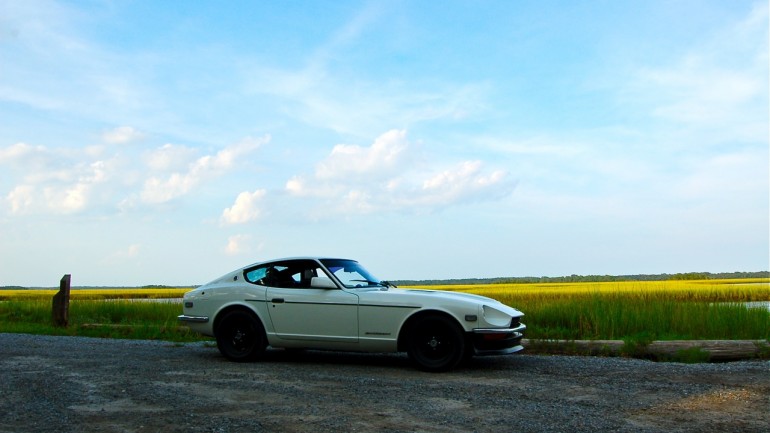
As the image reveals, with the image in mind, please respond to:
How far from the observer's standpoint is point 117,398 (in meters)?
7.41

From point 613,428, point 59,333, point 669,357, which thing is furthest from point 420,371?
point 59,333

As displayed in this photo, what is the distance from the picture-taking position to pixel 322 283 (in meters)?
9.78

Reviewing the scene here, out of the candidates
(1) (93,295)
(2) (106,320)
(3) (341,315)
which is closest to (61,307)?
(2) (106,320)

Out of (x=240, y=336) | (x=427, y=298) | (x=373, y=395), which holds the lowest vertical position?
(x=373, y=395)

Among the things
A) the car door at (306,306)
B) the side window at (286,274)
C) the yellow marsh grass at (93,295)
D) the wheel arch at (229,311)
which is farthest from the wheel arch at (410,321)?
the yellow marsh grass at (93,295)

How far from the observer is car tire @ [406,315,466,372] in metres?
9.00

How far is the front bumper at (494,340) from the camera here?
886 centimetres

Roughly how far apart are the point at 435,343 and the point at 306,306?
6.40 ft

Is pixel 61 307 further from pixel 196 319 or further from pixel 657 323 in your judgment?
pixel 657 323

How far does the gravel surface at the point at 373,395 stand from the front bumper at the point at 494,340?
12.5 inches

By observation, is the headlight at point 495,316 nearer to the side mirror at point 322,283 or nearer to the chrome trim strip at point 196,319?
the side mirror at point 322,283

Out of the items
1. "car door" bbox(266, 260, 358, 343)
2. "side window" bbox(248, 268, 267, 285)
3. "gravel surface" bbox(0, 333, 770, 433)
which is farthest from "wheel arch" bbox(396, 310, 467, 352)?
"side window" bbox(248, 268, 267, 285)

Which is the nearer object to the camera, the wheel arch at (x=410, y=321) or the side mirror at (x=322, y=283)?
the wheel arch at (x=410, y=321)

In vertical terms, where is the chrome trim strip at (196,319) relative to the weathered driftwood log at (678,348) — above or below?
above
